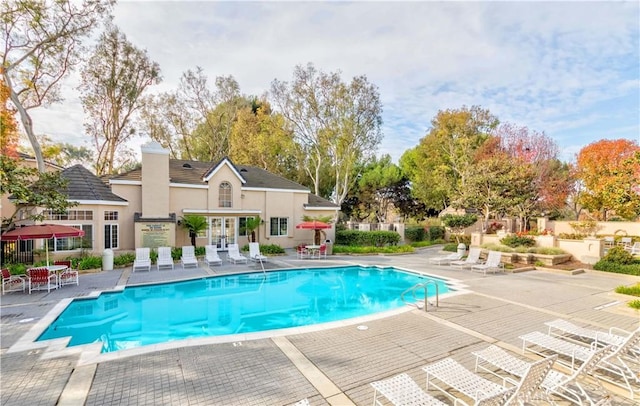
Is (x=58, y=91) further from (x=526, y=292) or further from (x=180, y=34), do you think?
(x=526, y=292)

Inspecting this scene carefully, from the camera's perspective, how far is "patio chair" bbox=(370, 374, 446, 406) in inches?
172

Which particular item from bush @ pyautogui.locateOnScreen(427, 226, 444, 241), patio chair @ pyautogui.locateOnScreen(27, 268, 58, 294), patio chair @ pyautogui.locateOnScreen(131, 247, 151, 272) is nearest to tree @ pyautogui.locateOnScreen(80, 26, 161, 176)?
patio chair @ pyautogui.locateOnScreen(131, 247, 151, 272)

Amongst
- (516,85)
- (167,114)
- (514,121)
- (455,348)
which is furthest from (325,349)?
(167,114)

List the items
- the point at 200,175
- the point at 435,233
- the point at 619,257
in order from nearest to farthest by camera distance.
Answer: the point at 619,257 < the point at 200,175 < the point at 435,233

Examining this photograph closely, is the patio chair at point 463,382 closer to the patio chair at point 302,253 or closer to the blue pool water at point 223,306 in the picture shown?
the blue pool water at point 223,306

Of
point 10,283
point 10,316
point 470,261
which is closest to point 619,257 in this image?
point 470,261

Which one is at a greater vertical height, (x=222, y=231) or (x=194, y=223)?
(x=194, y=223)

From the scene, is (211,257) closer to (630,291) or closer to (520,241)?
(520,241)

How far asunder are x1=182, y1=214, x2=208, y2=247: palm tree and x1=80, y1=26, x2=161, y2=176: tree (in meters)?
16.1

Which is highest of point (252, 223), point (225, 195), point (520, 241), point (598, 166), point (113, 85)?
point (113, 85)

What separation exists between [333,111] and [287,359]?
2530 cm

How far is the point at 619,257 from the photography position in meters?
16.0

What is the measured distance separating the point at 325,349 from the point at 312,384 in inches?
58.4

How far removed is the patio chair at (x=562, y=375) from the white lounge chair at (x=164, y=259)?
1617 cm
